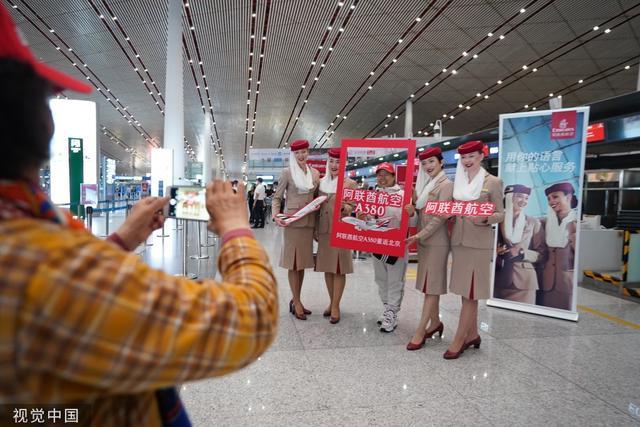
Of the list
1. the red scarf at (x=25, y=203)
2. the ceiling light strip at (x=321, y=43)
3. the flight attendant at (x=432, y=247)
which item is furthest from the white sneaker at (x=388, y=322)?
the ceiling light strip at (x=321, y=43)

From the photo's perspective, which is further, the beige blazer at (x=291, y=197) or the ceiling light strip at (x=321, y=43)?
the ceiling light strip at (x=321, y=43)

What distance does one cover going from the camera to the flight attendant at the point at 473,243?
9.21ft

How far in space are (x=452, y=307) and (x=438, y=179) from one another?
171 centimetres

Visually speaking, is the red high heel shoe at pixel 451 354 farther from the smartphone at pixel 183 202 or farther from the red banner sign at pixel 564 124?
the red banner sign at pixel 564 124

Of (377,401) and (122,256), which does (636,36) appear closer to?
(377,401)

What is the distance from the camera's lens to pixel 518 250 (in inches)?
159

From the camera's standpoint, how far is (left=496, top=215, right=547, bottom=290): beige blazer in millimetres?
3914

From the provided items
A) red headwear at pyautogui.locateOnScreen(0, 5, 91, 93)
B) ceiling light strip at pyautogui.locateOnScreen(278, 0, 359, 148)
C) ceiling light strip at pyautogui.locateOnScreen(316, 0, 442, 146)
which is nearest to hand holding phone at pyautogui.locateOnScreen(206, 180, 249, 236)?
red headwear at pyautogui.locateOnScreen(0, 5, 91, 93)

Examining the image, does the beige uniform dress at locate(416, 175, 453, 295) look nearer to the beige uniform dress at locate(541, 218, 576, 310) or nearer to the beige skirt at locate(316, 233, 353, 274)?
the beige skirt at locate(316, 233, 353, 274)

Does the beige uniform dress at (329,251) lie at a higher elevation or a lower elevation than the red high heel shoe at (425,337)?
higher

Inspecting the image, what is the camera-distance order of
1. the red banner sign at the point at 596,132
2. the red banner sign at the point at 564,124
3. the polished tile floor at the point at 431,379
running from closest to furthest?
the polished tile floor at the point at 431,379 < the red banner sign at the point at 564,124 < the red banner sign at the point at 596,132

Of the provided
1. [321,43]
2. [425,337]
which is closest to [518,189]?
[425,337]

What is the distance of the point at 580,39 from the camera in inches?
427

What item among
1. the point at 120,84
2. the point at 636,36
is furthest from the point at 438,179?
the point at 120,84
